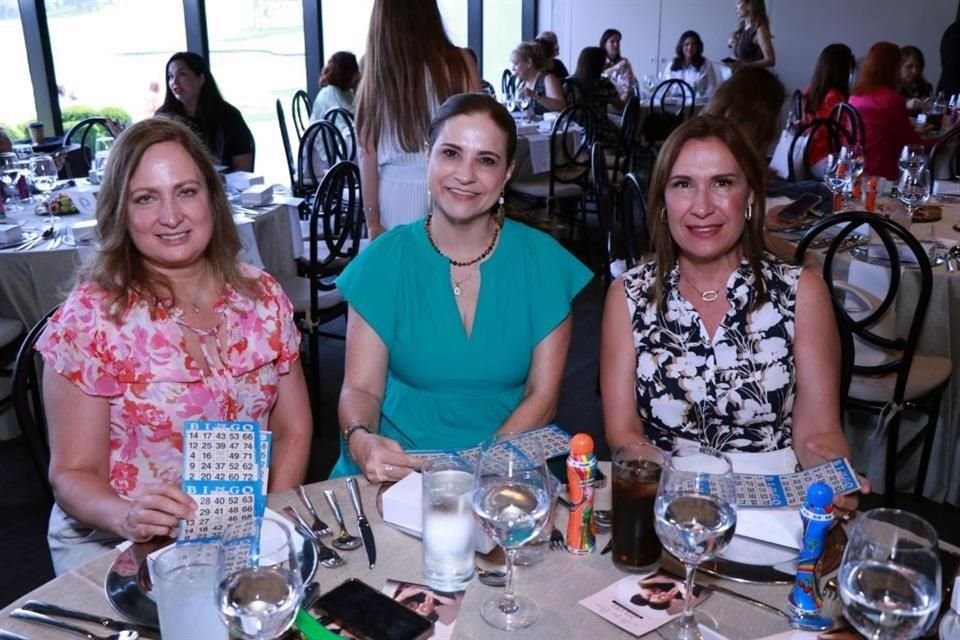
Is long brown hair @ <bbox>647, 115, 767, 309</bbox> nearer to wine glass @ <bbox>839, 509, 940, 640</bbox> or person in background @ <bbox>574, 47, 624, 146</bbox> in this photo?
wine glass @ <bbox>839, 509, 940, 640</bbox>

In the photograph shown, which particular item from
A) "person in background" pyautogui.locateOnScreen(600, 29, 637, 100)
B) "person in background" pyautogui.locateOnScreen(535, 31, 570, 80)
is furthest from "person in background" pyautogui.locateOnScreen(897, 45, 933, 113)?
"person in background" pyautogui.locateOnScreen(535, 31, 570, 80)

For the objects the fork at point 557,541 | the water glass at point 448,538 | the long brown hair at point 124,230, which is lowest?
the fork at point 557,541

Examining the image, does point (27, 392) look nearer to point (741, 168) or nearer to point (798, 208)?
point (741, 168)

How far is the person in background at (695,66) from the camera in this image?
382 inches

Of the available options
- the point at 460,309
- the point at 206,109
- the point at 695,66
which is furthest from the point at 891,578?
the point at 695,66

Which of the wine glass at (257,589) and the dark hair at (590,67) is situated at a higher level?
the dark hair at (590,67)

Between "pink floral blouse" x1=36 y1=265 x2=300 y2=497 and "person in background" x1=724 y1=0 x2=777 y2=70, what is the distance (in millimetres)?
8613

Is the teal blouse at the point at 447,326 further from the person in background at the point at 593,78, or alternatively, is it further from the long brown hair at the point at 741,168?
the person in background at the point at 593,78

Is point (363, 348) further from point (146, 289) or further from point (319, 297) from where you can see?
point (319, 297)

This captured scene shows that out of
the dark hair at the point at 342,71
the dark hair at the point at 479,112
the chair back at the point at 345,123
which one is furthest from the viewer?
the dark hair at the point at 342,71

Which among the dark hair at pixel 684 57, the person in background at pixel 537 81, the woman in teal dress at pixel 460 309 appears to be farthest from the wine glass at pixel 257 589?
the dark hair at pixel 684 57

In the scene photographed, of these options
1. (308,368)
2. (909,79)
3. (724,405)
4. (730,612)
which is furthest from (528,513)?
(909,79)

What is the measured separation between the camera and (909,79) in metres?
7.55

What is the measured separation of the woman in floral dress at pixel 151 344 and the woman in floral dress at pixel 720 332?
28.7 inches
